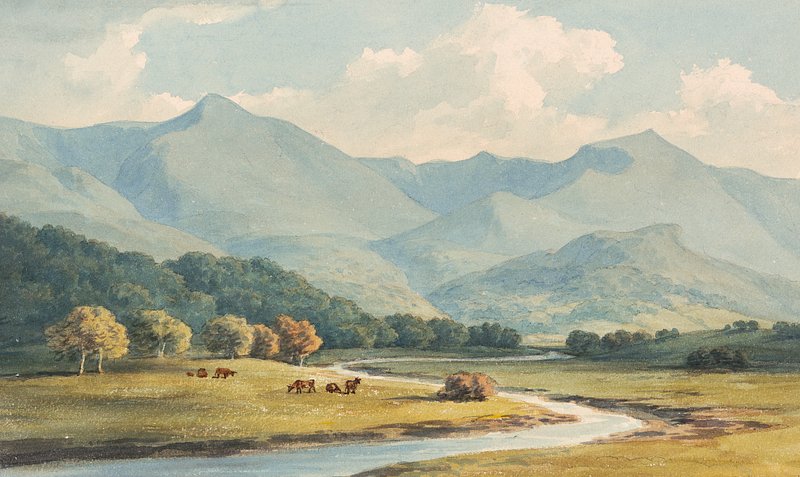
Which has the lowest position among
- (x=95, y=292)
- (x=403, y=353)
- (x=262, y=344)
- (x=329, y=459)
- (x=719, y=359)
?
(x=329, y=459)

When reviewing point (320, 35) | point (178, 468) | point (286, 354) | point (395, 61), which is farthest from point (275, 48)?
point (286, 354)

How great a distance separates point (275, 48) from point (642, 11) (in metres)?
40.2

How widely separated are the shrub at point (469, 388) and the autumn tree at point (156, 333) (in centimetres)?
5043

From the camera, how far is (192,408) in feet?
241

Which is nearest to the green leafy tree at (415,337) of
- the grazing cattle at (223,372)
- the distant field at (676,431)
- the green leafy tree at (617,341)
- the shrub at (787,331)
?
the green leafy tree at (617,341)

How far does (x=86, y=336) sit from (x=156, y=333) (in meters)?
24.2

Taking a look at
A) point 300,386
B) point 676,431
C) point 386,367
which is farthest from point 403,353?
point 676,431

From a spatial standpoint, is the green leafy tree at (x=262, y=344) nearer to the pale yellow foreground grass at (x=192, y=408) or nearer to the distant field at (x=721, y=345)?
the pale yellow foreground grass at (x=192, y=408)

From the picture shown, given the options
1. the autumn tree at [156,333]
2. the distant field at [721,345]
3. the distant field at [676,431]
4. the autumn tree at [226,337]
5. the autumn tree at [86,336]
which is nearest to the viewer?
the distant field at [676,431]

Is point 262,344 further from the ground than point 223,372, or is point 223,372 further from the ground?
point 262,344

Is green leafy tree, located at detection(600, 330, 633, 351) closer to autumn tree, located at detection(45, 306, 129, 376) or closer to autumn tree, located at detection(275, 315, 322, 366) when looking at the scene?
autumn tree, located at detection(275, 315, 322, 366)

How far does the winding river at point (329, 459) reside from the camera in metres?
50.8

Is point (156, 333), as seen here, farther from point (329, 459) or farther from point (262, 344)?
point (329, 459)

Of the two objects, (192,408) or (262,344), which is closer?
(192,408)
